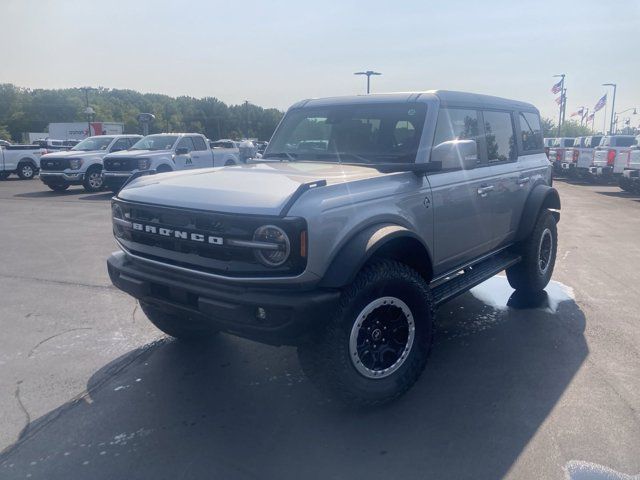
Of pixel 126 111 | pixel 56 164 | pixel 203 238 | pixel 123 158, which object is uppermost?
pixel 126 111

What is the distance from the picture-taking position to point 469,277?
4.81m

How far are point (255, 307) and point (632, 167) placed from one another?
17269 mm

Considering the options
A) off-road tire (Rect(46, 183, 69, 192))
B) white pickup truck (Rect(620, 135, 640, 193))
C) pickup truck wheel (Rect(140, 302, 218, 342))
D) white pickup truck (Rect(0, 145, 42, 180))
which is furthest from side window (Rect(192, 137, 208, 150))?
white pickup truck (Rect(620, 135, 640, 193))

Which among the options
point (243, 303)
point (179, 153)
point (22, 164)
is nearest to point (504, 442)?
→ point (243, 303)

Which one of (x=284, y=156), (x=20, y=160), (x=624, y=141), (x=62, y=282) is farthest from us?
(x=20, y=160)

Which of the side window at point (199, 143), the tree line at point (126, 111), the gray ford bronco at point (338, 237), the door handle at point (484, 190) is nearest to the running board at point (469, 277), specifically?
the gray ford bronco at point (338, 237)

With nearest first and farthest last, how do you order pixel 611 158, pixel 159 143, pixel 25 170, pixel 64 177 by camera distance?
pixel 159 143, pixel 64 177, pixel 611 158, pixel 25 170

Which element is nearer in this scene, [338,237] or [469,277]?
[338,237]

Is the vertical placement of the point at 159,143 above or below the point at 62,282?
above

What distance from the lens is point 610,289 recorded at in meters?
6.34

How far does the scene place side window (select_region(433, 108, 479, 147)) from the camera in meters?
4.55

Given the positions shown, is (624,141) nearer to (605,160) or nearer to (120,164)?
(605,160)

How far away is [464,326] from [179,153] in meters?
11.6

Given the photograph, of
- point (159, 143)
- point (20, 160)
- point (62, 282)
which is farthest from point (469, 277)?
point (20, 160)
